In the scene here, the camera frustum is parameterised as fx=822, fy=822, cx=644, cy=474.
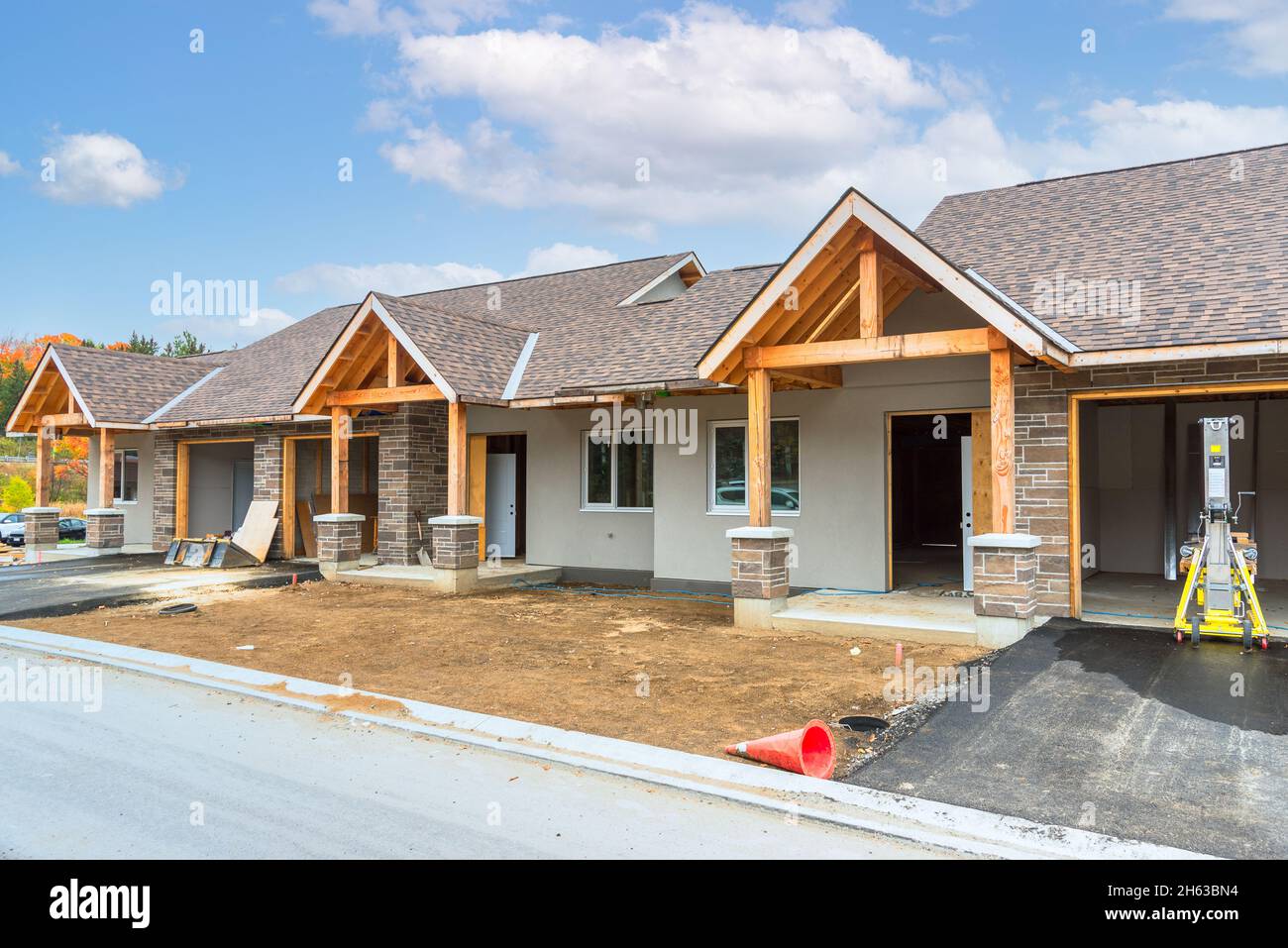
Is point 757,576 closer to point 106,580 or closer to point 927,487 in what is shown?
point 106,580

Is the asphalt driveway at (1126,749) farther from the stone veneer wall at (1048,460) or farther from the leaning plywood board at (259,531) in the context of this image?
the leaning plywood board at (259,531)

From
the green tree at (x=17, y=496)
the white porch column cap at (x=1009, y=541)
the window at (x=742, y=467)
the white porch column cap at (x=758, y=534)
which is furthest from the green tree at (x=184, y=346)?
the white porch column cap at (x=1009, y=541)

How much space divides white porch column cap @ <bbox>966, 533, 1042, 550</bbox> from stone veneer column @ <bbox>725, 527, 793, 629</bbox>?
2386 mm

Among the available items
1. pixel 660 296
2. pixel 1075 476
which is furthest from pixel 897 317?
pixel 660 296

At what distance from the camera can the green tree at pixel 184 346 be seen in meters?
50.6

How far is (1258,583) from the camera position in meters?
12.8

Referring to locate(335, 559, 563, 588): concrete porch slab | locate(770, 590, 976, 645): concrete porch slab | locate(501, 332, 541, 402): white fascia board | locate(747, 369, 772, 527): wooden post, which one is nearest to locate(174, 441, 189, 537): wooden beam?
locate(335, 559, 563, 588): concrete porch slab

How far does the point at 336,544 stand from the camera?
15398 mm

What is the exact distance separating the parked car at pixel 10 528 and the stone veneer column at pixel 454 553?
19204mm

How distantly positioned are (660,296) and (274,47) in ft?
32.0

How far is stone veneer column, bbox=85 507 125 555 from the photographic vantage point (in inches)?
802

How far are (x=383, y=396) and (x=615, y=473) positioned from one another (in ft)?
14.1

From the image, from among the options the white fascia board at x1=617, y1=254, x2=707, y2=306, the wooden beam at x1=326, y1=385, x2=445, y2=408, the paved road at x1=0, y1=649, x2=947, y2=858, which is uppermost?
the white fascia board at x1=617, y1=254, x2=707, y2=306

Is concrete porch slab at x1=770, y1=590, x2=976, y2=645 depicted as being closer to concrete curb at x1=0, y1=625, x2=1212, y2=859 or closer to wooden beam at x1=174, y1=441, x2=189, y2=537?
concrete curb at x1=0, y1=625, x2=1212, y2=859
